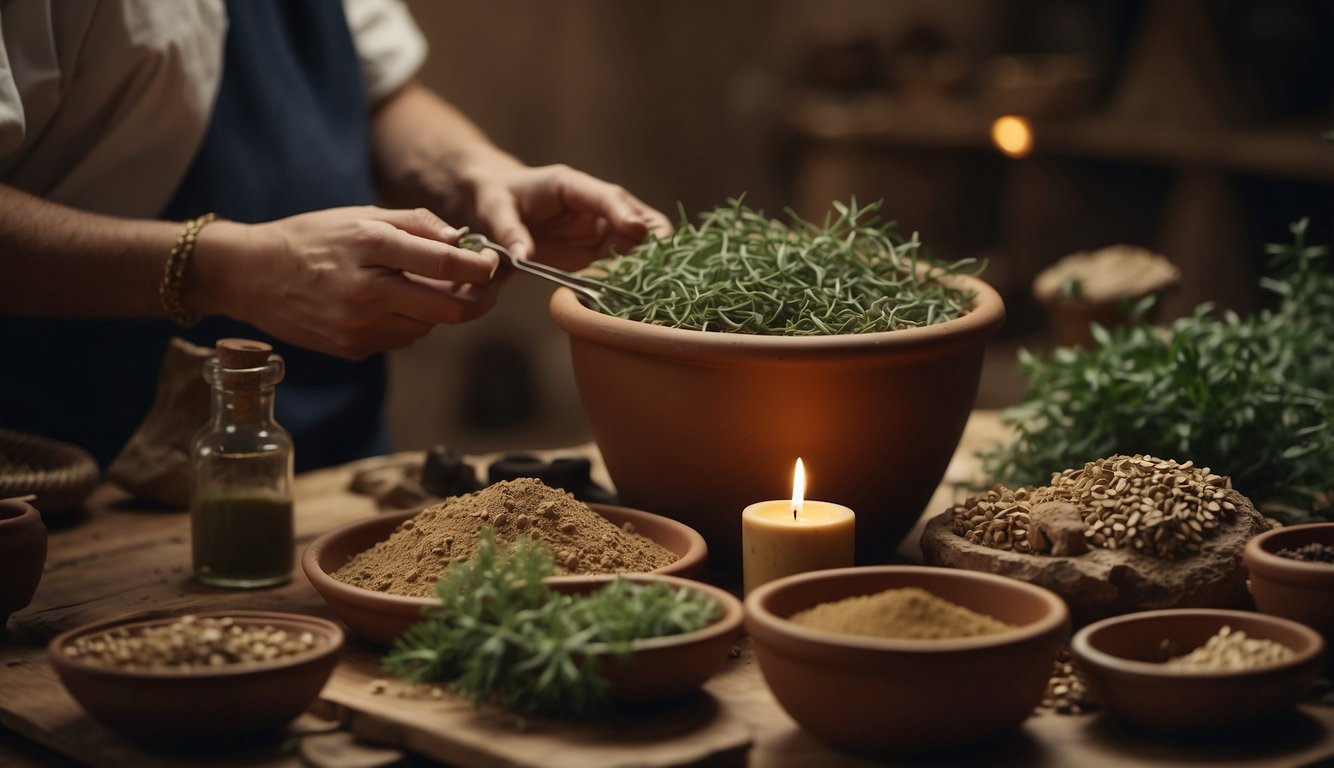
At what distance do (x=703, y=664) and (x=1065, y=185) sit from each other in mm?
3511

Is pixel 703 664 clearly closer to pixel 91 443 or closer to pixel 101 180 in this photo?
pixel 101 180

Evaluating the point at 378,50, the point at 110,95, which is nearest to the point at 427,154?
the point at 378,50

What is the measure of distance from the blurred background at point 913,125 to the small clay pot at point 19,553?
115 inches

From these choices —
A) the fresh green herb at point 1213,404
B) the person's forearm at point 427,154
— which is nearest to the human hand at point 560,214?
the person's forearm at point 427,154

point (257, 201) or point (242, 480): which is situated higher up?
point (257, 201)

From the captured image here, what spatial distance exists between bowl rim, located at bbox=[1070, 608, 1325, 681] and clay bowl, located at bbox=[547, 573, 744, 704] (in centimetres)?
28

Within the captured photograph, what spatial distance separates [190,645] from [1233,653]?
2.73ft

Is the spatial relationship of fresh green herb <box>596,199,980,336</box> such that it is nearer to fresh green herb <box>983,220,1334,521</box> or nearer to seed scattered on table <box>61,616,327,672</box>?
fresh green herb <box>983,220,1334,521</box>

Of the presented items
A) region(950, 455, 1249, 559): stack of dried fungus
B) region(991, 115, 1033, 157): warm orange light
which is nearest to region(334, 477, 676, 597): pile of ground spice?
region(950, 455, 1249, 559): stack of dried fungus

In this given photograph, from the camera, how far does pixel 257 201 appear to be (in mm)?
2139

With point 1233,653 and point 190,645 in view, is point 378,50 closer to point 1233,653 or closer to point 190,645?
point 190,645

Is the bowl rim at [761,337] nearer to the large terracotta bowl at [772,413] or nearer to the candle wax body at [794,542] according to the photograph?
the large terracotta bowl at [772,413]

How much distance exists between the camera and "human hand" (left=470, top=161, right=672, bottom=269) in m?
1.89

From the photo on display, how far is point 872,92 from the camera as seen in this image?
194 inches
